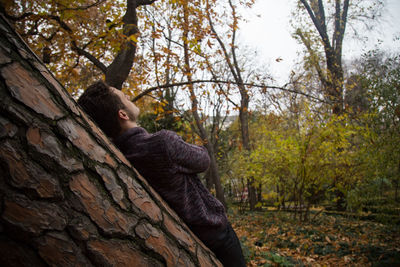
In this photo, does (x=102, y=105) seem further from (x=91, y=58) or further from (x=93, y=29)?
(x=93, y=29)

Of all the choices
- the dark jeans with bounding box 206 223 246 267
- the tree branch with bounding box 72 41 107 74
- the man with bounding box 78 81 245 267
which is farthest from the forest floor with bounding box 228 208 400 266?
the tree branch with bounding box 72 41 107 74

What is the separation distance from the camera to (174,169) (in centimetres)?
118

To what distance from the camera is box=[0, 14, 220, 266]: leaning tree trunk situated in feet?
1.75

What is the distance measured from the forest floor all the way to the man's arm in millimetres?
2642

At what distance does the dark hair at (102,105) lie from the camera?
1235mm

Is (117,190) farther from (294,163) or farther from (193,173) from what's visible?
(294,163)

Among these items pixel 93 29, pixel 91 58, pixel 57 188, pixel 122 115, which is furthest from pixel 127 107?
pixel 93 29

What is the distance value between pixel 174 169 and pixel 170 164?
44 mm

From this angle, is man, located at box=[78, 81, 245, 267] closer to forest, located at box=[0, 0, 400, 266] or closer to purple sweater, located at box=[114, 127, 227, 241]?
purple sweater, located at box=[114, 127, 227, 241]

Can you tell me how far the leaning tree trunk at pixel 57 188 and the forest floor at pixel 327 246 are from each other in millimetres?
3095

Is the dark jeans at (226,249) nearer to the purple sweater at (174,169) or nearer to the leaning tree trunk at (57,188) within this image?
the purple sweater at (174,169)

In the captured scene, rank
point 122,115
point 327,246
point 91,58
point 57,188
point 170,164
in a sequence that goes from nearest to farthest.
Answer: point 57,188 < point 170,164 < point 122,115 < point 91,58 < point 327,246

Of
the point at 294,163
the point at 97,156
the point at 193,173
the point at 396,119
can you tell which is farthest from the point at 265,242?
the point at 97,156

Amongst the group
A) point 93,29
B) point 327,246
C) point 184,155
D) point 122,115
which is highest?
point 93,29
